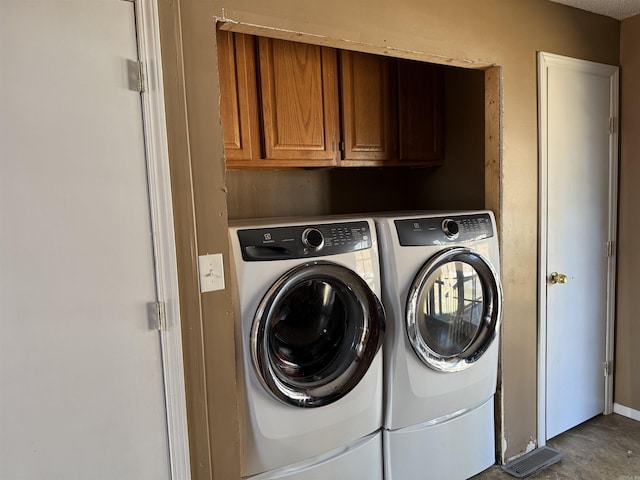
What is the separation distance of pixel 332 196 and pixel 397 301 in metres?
0.90

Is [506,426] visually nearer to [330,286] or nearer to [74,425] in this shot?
[330,286]

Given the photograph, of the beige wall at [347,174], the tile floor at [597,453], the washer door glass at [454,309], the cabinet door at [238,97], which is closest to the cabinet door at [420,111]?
the beige wall at [347,174]

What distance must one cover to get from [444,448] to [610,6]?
2.44 m

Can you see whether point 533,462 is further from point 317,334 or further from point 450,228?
point 317,334

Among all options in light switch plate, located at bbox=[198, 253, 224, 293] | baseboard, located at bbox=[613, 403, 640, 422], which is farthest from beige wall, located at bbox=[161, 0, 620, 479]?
baseboard, located at bbox=[613, 403, 640, 422]

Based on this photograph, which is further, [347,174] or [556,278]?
[347,174]

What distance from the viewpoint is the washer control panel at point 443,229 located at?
199 cm

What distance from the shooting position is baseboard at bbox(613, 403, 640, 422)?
288 centimetres

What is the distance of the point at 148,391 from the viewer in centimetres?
155

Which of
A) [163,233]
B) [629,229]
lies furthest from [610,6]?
[163,233]

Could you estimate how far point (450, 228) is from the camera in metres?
2.11

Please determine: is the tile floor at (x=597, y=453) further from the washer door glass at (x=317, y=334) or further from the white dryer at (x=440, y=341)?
the washer door glass at (x=317, y=334)

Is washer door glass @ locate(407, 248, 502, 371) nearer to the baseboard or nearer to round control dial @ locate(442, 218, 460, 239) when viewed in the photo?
round control dial @ locate(442, 218, 460, 239)

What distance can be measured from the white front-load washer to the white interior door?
1.10 ft
